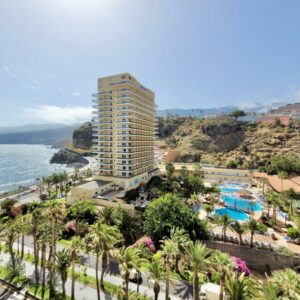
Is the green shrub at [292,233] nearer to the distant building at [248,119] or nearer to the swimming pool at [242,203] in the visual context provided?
the swimming pool at [242,203]

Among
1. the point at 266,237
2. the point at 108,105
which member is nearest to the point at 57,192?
the point at 108,105

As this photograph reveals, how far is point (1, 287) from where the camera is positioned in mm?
23625

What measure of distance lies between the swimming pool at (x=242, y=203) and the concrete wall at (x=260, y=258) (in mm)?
18059

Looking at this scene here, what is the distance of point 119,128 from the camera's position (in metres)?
60.1

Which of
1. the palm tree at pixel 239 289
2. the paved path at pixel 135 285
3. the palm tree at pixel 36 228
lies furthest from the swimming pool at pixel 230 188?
the palm tree at pixel 36 228

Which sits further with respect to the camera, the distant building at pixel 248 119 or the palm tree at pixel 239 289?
the distant building at pixel 248 119

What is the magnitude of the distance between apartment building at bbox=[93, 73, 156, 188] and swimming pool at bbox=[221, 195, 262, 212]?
27.1 meters

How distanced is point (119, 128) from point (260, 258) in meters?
46.0

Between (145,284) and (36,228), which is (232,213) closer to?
(145,284)

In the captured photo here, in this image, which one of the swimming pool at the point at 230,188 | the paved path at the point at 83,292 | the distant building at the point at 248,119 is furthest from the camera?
the distant building at the point at 248,119

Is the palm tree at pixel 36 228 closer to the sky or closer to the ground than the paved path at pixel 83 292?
closer to the sky

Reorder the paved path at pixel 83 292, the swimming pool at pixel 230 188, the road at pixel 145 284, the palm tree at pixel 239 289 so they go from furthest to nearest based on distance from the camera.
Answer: the swimming pool at pixel 230 188
the road at pixel 145 284
the paved path at pixel 83 292
the palm tree at pixel 239 289

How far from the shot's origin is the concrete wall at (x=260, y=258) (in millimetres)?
28844

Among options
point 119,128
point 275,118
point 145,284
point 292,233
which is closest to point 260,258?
point 292,233
